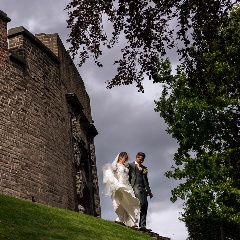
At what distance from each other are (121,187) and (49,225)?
296 centimetres

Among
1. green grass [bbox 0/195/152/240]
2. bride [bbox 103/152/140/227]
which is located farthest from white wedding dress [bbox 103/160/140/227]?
green grass [bbox 0/195/152/240]

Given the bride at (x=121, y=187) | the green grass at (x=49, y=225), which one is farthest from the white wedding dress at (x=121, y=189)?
the green grass at (x=49, y=225)

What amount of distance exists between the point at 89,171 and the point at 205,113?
732cm

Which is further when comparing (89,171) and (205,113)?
(89,171)

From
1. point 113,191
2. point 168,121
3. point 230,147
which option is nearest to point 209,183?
point 230,147

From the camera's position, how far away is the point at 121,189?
11.9 metres

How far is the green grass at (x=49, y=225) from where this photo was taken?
8.24m

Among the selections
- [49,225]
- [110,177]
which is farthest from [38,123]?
[49,225]

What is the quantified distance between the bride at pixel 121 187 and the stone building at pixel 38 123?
410cm

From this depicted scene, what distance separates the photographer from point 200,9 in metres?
6.33

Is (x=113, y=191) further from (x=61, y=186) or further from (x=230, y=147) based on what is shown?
(x=230, y=147)

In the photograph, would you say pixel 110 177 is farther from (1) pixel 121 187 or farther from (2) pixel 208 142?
(2) pixel 208 142

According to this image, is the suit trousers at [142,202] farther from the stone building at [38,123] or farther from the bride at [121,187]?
the stone building at [38,123]

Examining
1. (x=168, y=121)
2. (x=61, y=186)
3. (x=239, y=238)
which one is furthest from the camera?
(x=239, y=238)
